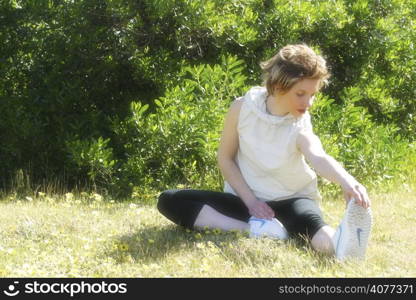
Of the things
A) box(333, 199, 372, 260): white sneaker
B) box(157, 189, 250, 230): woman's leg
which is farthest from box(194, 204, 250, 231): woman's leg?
box(333, 199, 372, 260): white sneaker

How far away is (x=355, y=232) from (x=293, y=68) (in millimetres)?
1005

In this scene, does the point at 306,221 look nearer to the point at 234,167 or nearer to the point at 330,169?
the point at 330,169

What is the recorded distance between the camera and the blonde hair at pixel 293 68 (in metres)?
4.15

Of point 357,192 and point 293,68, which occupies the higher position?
point 293,68

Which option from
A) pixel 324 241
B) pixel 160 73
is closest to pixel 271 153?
pixel 324 241

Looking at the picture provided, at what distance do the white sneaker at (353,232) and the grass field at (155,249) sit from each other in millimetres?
69

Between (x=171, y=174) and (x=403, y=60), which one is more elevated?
(x=403, y=60)

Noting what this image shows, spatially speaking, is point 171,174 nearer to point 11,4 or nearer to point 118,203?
point 118,203

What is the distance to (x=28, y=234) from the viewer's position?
4.58m

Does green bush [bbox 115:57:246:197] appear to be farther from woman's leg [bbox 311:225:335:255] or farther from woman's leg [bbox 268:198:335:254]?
woman's leg [bbox 311:225:335:255]

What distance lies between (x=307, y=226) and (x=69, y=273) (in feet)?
4.76

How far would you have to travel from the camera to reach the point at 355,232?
3924 millimetres

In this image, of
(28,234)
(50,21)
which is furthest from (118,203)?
(50,21)

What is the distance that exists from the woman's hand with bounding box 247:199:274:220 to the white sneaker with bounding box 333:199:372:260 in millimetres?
537
